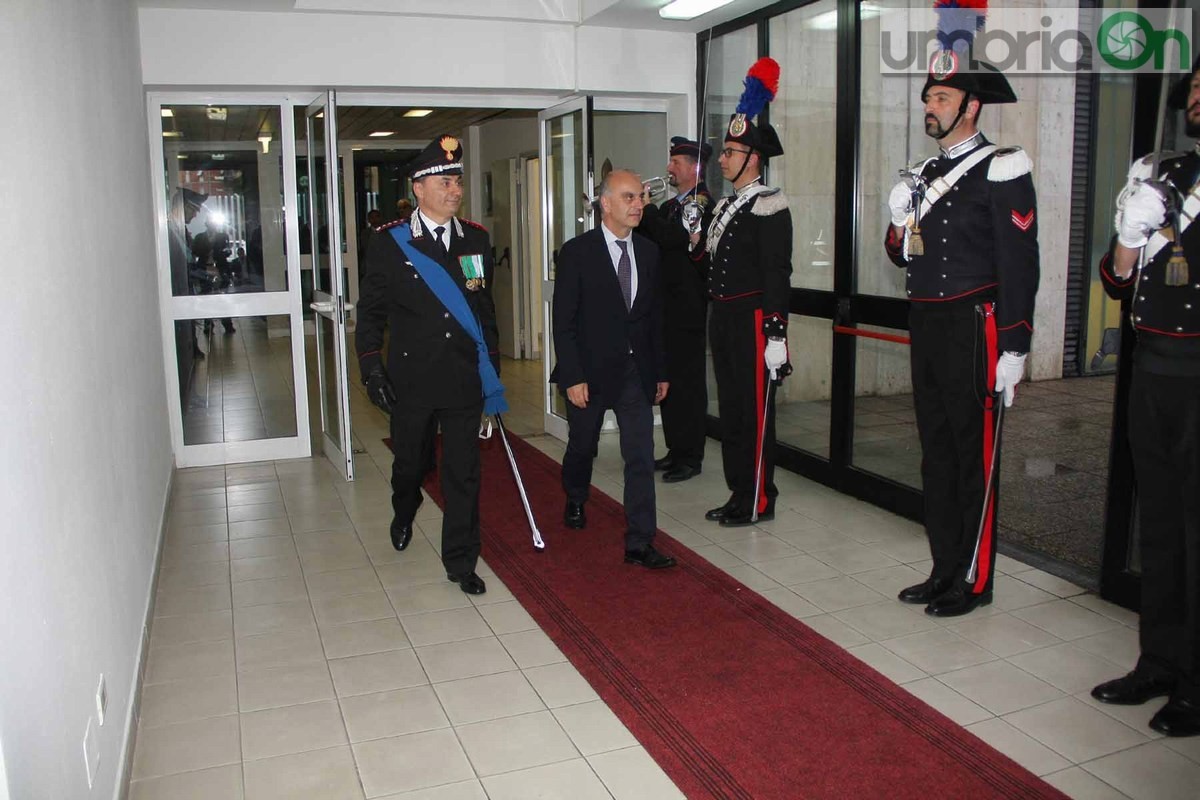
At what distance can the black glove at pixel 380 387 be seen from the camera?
146 inches

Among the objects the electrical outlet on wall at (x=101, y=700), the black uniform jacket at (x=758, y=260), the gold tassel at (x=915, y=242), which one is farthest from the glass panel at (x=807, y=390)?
the electrical outlet on wall at (x=101, y=700)

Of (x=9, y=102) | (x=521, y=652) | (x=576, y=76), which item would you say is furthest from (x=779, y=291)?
(x=9, y=102)

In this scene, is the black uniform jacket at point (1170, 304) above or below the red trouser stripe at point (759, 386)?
above

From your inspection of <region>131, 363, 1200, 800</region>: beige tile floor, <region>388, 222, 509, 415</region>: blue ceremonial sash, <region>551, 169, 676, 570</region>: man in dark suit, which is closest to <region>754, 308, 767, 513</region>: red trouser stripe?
<region>131, 363, 1200, 800</region>: beige tile floor

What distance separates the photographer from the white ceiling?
17.4 feet

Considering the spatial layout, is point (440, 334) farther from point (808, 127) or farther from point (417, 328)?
point (808, 127)

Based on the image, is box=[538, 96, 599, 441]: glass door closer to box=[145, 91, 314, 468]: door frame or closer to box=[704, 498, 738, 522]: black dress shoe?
box=[145, 91, 314, 468]: door frame

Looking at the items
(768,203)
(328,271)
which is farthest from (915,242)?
(328,271)

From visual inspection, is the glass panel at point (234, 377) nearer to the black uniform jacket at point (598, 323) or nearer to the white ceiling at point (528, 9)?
the white ceiling at point (528, 9)

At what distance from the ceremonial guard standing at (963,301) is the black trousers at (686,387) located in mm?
1948

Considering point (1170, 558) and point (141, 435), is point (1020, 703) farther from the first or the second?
point (141, 435)

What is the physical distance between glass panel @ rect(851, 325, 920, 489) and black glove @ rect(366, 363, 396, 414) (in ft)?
7.77

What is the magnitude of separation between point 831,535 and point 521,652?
5.70 ft

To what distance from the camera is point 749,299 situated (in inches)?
177
